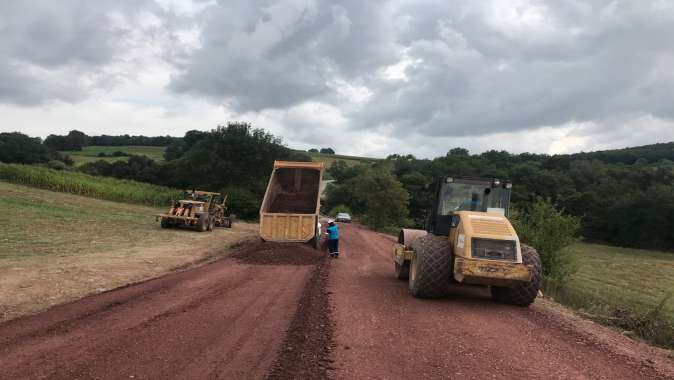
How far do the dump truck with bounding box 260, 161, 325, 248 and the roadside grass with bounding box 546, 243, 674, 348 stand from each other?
8.70m

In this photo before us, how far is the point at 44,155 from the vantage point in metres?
75.0

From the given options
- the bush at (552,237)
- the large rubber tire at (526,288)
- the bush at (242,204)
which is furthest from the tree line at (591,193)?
the large rubber tire at (526,288)

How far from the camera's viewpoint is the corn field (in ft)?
132

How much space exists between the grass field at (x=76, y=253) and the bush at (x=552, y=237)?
11.5 m

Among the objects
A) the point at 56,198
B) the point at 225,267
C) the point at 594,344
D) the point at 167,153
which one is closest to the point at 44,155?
the point at 167,153

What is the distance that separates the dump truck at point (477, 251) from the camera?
8914mm

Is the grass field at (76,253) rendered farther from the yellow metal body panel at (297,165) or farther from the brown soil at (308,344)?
the brown soil at (308,344)

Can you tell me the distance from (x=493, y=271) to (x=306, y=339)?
3.94 m

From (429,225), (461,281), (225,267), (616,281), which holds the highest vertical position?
(429,225)

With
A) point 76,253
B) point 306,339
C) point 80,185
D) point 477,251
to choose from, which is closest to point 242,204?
point 80,185

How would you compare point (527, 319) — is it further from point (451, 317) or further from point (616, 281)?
point (616, 281)

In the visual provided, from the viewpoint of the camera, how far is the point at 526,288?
31.2 feet

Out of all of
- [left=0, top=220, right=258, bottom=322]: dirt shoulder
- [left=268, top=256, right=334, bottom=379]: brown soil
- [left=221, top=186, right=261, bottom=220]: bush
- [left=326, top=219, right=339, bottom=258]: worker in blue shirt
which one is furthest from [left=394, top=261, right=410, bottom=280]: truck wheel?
[left=221, top=186, right=261, bottom=220]: bush

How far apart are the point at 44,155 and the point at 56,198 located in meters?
47.6
